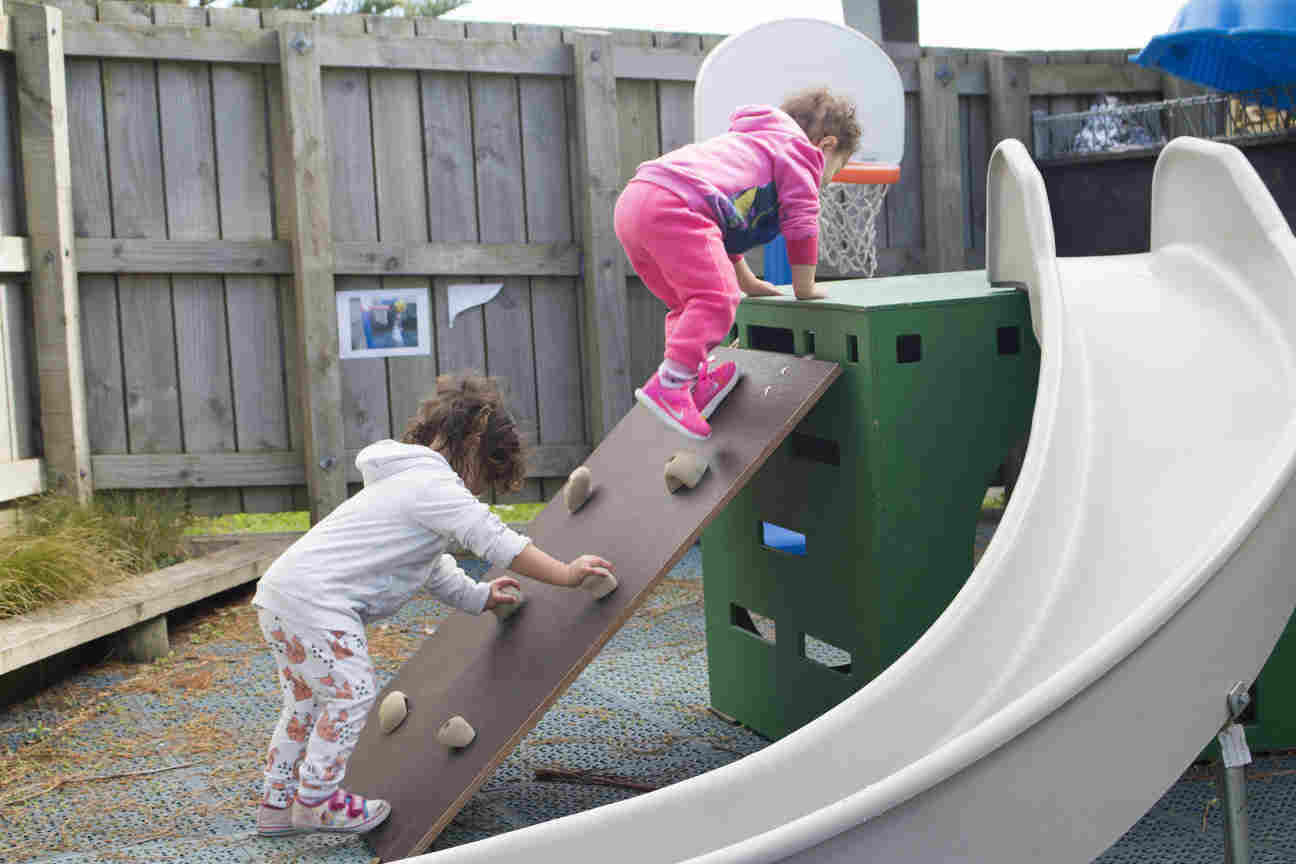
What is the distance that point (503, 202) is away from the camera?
21.4ft

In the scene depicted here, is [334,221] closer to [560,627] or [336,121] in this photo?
[336,121]

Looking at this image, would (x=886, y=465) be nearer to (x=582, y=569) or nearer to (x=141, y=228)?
(x=582, y=569)

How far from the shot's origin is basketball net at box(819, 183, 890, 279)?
6.18 meters

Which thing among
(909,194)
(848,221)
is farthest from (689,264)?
(909,194)

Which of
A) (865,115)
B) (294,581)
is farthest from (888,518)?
(865,115)

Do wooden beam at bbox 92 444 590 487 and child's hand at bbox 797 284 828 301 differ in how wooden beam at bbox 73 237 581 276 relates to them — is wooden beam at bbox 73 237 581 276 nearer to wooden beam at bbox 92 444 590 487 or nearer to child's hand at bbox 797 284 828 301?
wooden beam at bbox 92 444 590 487

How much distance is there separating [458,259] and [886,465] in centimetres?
354

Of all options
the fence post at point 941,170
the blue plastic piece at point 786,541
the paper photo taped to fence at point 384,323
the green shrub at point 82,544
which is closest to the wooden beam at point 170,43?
the paper photo taped to fence at point 384,323

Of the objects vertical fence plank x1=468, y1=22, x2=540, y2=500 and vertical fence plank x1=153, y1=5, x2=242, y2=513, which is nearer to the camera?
vertical fence plank x1=153, y1=5, x2=242, y2=513

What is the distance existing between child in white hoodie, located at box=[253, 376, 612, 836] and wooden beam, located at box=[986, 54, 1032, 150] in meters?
4.96

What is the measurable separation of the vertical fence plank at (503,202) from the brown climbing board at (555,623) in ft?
9.38

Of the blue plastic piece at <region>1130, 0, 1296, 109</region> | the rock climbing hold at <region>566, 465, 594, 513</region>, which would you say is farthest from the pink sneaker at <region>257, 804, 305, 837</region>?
the blue plastic piece at <region>1130, 0, 1296, 109</region>

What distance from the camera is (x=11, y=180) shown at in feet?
19.0

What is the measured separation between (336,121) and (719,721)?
354 cm
